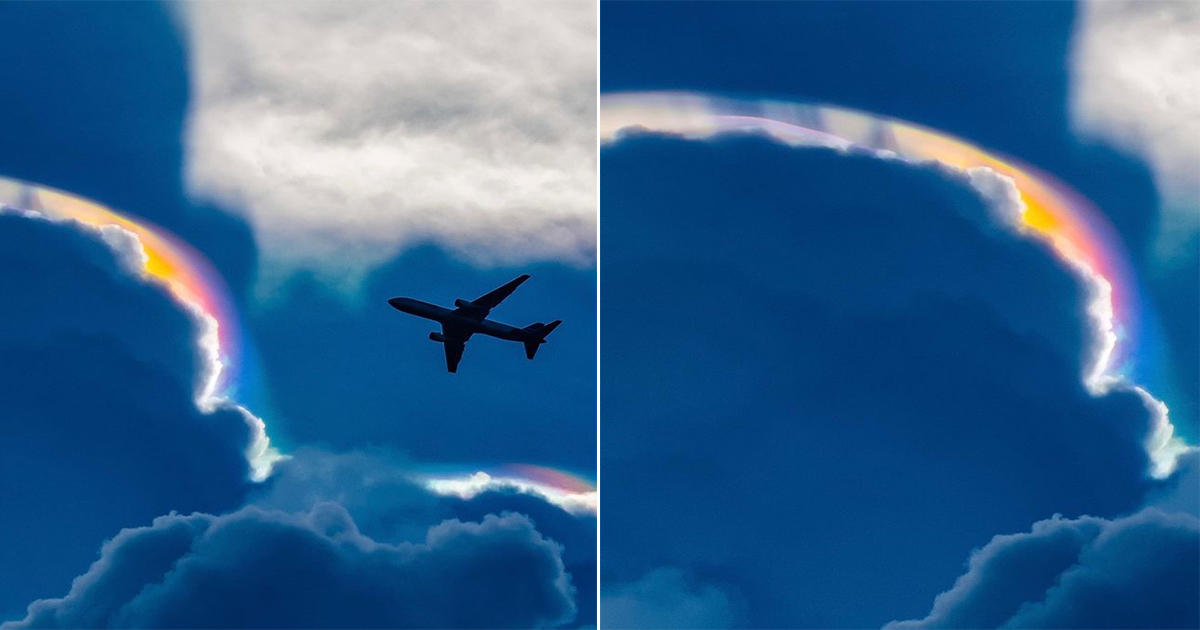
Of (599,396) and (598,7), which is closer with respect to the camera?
(598,7)

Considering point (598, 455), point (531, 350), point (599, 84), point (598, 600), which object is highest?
point (599, 84)

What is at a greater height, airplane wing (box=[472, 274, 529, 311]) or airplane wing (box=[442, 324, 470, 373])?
airplane wing (box=[472, 274, 529, 311])

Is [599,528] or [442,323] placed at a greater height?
[442,323]

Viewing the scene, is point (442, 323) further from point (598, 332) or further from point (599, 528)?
point (599, 528)

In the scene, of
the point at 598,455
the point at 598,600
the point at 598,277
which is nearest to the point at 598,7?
the point at 598,277
